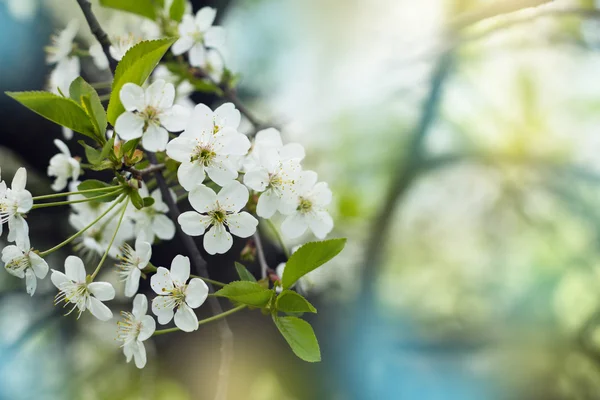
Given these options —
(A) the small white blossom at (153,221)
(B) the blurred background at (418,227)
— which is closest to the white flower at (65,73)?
(A) the small white blossom at (153,221)

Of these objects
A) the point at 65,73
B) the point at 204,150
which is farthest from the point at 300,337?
the point at 65,73

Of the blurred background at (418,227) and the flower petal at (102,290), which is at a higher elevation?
the flower petal at (102,290)

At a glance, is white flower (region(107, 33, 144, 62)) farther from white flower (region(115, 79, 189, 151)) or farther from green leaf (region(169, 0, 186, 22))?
white flower (region(115, 79, 189, 151))

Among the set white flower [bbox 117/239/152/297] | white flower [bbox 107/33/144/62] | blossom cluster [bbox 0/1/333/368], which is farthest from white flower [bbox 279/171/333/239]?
white flower [bbox 107/33/144/62]

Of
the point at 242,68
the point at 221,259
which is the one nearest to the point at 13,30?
the point at 242,68

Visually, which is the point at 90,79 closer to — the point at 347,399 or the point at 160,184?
the point at 160,184

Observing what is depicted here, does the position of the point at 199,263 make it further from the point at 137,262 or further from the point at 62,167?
the point at 62,167

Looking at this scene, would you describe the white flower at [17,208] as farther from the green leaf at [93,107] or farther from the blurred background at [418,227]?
the blurred background at [418,227]
